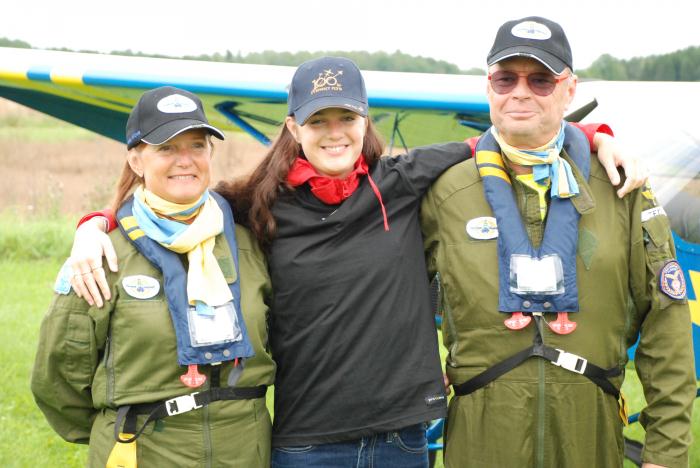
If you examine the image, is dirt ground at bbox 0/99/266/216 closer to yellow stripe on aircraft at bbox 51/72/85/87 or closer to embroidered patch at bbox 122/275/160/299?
yellow stripe on aircraft at bbox 51/72/85/87

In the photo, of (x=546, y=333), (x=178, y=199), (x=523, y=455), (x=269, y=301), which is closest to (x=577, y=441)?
(x=523, y=455)

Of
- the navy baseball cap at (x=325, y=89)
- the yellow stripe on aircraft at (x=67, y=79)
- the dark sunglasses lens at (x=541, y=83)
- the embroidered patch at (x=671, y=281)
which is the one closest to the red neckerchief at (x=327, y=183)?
the navy baseball cap at (x=325, y=89)

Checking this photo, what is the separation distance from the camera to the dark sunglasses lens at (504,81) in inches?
103

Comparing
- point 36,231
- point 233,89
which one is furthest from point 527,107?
point 36,231

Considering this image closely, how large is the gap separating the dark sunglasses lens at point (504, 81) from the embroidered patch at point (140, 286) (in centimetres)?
118

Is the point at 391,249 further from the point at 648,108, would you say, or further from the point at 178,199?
the point at 648,108

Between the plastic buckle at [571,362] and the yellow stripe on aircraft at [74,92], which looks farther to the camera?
the yellow stripe on aircraft at [74,92]

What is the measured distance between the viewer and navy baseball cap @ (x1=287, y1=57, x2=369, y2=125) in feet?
8.74

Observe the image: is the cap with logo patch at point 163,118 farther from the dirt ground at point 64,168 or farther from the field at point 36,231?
the dirt ground at point 64,168

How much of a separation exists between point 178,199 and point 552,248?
113cm

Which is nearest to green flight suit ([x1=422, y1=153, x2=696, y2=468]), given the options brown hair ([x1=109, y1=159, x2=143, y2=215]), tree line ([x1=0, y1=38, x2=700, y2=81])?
brown hair ([x1=109, y1=159, x2=143, y2=215])

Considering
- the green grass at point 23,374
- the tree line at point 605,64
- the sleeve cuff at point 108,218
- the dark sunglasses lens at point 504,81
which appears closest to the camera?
the dark sunglasses lens at point 504,81

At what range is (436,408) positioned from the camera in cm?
268

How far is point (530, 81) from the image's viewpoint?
8.52 feet
